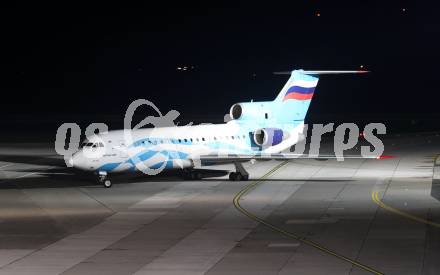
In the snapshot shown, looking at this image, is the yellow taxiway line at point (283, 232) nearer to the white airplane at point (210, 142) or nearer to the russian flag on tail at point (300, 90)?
the white airplane at point (210, 142)

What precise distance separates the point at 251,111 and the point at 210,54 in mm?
106641

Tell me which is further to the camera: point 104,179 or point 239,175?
point 239,175

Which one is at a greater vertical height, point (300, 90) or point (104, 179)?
point (300, 90)

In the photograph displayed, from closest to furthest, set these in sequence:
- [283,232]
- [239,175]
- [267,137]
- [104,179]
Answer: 1. [283,232]
2. [104,179]
3. [239,175]
4. [267,137]

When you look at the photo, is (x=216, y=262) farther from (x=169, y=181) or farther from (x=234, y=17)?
(x=234, y=17)

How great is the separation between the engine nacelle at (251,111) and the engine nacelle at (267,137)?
1.01 metres

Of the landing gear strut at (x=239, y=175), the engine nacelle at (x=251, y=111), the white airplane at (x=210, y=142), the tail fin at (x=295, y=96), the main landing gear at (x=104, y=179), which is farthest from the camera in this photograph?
the tail fin at (x=295, y=96)

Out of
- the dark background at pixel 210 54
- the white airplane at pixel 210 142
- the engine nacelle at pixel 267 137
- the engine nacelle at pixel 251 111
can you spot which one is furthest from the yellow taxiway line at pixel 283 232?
the dark background at pixel 210 54

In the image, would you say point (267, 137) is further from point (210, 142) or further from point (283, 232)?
point (283, 232)

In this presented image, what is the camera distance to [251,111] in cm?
4656

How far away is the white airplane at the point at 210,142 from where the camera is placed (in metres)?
40.7

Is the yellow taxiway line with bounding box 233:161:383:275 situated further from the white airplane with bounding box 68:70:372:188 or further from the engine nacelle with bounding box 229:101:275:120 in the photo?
the engine nacelle with bounding box 229:101:275:120

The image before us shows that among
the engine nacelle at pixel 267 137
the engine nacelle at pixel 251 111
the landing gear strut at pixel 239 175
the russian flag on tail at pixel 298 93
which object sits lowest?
the landing gear strut at pixel 239 175

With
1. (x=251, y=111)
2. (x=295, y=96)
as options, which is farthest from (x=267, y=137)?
(x=295, y=96)
